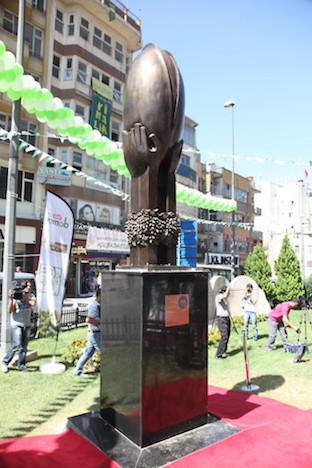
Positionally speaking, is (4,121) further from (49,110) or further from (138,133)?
(138,133)

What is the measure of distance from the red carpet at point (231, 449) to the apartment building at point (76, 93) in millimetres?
19023

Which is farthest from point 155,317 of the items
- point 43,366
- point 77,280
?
point 77,280

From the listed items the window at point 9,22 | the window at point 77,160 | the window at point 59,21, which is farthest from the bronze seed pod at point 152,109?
the window at point 59,21

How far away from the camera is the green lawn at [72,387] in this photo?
19.0ft

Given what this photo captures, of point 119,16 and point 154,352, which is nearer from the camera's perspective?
point 154,352

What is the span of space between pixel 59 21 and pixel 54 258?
2354 cm

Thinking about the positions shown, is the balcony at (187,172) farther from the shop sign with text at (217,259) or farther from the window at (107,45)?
the window at (107,45)

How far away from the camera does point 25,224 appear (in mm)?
23422

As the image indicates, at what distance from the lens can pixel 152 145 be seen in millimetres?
5570

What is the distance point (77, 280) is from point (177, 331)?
76.3ft

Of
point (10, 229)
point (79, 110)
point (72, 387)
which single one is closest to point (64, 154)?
point (79, 110)

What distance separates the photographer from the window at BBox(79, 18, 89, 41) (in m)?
27.2

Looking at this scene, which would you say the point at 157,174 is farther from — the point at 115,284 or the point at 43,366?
the point at 43,366

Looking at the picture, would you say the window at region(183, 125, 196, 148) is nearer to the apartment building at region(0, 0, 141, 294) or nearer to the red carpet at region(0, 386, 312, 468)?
the apartment building at region(0, 0, 141, 294)
